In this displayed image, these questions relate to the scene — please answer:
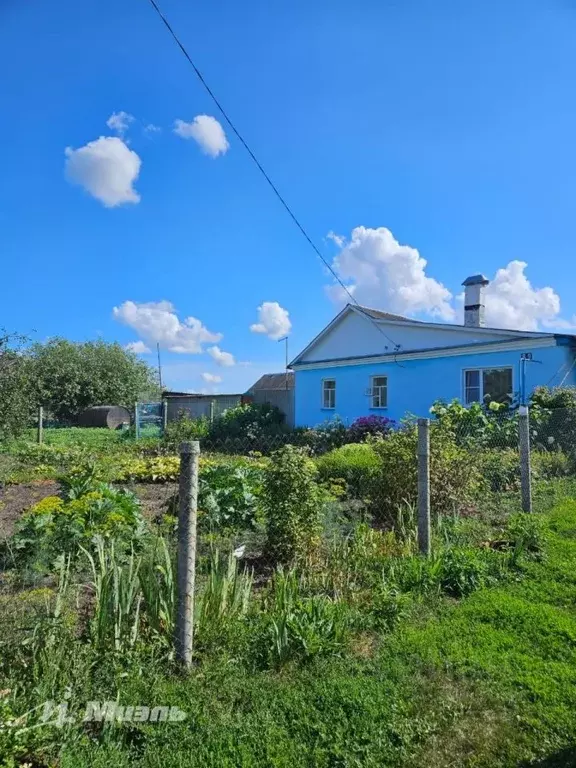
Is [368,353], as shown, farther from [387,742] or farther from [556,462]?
[387,742]

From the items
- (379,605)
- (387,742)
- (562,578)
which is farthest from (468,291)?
(387,742)

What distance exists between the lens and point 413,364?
1612cm

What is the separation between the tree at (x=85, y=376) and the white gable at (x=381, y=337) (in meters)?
17.5

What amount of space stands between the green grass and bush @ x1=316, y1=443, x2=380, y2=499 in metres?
3.71

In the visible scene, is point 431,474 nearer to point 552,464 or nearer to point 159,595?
point 552,464

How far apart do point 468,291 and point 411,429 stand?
11.3 meters

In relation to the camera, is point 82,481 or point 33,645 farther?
point 82,481

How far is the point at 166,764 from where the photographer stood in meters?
2.15

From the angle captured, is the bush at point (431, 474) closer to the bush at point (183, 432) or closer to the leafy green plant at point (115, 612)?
the leafy green plant at point (115, 612)

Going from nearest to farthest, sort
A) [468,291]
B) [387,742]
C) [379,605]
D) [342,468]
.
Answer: [387,742], [379,605], [342,468], [468,291]

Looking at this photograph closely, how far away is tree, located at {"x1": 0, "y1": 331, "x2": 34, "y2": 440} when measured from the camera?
852 centimetres

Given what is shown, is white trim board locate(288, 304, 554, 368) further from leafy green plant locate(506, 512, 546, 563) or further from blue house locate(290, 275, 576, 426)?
leafy green plant locate(506, 512, 546, 563)

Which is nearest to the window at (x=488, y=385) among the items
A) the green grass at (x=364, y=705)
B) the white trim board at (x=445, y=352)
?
the white trim board at (x=445, y=352)

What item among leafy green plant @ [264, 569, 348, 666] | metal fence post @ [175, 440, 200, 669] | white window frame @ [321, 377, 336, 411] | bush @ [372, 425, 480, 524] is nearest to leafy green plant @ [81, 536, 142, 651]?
metal fence post @ [175, 440, 200, 669]
